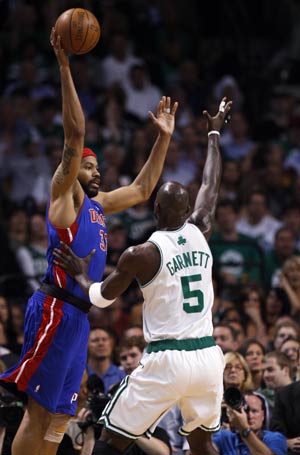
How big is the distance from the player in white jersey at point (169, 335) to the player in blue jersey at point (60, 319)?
411 mm

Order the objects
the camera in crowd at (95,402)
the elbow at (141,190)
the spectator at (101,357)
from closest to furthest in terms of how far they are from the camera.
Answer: the elbow at (141,190) → the camera in crowd at (95,402) → the spectator at (101,357)

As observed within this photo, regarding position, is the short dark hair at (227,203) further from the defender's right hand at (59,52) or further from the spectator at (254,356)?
the defender's right hand at (59,52)

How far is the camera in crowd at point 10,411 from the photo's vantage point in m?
8.82

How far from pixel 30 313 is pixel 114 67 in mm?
9209

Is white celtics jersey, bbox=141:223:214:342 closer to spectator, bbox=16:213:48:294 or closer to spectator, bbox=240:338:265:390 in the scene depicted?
spectator, bbox=240:338:265:390

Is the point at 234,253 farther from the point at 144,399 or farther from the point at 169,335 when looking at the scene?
the point at 144,399

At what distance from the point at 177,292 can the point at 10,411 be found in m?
2.39

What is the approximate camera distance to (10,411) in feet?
29.2

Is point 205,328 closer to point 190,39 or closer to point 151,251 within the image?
point 151,251

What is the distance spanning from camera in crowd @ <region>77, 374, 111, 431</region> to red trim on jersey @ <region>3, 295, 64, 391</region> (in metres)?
1.31

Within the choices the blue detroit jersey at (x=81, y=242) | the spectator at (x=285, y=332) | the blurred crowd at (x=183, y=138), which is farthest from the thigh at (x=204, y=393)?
the spectator at (x=285, y=332)

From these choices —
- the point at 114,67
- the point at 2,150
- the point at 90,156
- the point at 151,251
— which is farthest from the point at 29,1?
the point at 151,251

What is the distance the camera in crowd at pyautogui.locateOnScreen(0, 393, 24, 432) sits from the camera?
882 cm

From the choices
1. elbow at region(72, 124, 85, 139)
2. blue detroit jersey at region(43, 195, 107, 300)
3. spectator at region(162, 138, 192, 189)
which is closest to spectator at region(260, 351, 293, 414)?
blue detroit jersey at region(43, 195, 107, 300)
